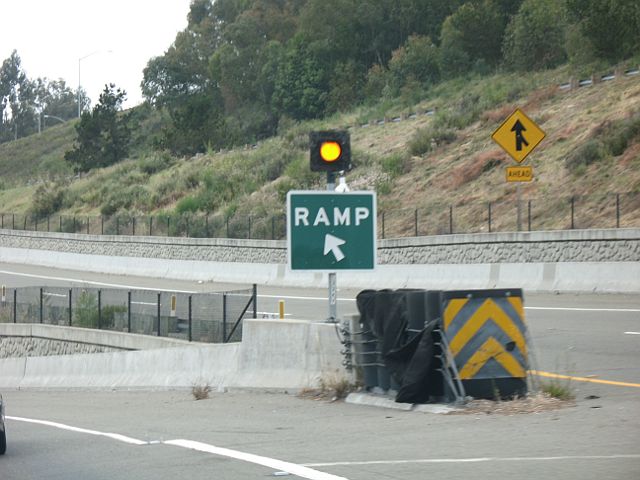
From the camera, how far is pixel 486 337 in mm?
13547

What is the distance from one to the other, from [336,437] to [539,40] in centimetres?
7408

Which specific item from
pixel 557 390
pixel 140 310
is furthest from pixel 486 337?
pixel 140 310

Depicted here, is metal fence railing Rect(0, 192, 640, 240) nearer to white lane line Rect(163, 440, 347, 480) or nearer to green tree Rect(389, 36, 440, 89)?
white lane line Rect(163, 440, 347, 480)

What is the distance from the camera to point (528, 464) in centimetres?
1016

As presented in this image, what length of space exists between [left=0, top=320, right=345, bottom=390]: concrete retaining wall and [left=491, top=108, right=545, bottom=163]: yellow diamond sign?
36.9 ft

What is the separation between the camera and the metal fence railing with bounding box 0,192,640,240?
35094 mm

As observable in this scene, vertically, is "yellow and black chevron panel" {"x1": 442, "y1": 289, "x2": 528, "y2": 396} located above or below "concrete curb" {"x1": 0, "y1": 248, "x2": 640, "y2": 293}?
below

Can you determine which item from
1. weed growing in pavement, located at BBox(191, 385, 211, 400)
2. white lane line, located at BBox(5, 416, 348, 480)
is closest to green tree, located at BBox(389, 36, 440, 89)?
weed growing in pavement, located at BBox(191, 385, 211, 400)

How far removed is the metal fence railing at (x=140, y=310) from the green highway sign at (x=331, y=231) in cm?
619

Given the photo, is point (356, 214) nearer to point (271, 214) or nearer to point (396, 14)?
point (271, 214)

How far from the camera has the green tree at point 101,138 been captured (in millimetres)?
100688

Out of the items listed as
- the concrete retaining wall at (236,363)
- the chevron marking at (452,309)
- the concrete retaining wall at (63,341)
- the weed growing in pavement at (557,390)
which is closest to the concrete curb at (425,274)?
the concrete retaining wall at (63,341)

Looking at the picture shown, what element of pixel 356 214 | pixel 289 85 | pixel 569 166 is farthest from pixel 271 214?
pixel 289 85

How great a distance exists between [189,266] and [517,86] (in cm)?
2247
